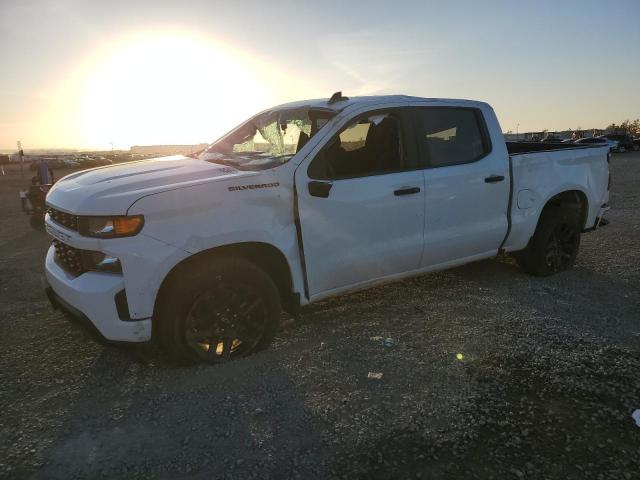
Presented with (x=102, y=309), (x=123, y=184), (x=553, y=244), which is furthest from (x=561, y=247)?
(x=102, y=309)

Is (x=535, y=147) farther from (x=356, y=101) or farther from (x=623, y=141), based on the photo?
(x=623, y=141)

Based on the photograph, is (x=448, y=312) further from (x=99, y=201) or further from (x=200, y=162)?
(x=99, y=201)

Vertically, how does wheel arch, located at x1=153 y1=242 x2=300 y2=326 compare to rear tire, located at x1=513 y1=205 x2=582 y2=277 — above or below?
above

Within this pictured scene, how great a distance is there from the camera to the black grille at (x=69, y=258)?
295 cm

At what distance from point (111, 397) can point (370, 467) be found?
5.81 feet

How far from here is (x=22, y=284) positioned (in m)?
5.38

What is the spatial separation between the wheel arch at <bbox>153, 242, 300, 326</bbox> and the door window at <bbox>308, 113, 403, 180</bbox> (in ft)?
2.34

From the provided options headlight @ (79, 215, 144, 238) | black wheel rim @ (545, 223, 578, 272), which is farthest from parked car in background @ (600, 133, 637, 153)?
headlight @ (79, 215, 144, 238)

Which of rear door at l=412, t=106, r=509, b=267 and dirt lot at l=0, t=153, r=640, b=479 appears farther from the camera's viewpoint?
rear door at l=412, t=106, r=509, b=267

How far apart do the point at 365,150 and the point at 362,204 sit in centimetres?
68

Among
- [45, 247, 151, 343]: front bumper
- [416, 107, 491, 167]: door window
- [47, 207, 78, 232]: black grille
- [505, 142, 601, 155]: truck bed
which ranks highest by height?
[416, 107, 491, 167]: door window

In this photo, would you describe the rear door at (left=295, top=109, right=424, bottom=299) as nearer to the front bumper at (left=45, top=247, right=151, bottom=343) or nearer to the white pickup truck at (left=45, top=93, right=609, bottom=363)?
the white pickup truck at (left=45, top=93, right=609, bottom=363)

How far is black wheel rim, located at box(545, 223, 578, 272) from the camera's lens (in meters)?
4.93

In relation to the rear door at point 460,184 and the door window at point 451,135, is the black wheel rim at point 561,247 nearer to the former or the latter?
the rear door at point 460,184
